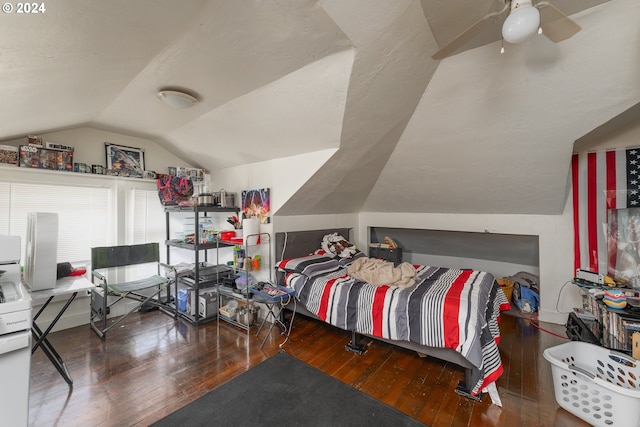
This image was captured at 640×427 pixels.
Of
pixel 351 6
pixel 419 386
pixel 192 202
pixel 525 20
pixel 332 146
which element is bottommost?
pixel 419 386

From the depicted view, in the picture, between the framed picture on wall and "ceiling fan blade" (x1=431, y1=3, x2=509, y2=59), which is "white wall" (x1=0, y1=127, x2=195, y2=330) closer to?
the framed picture on wall

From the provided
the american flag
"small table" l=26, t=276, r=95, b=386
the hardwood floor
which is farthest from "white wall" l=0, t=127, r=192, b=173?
the american flag

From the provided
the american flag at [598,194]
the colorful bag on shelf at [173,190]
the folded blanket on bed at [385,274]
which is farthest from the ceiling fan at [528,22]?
the colorful bag on shelf at [173,190]

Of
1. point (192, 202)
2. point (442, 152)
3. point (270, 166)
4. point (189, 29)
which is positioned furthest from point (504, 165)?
point (192, 202)

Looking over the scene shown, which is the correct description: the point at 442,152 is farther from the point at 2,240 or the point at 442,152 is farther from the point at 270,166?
the point at 2,240

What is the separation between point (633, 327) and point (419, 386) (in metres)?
1.54

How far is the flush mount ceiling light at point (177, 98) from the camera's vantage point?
2.04 meters

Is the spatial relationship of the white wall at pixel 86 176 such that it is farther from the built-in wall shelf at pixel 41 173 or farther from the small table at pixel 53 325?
the small table at pixel 53 325

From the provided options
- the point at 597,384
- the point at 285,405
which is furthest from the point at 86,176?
the point at 597,384

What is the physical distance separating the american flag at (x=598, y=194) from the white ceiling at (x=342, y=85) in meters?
0.30

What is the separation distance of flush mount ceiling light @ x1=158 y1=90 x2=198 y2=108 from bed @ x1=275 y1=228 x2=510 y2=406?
1.82 meters

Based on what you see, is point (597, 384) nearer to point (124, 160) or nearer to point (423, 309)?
point (423, 309)

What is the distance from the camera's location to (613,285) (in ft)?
7.84

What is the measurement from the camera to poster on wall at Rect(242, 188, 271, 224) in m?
3.25
